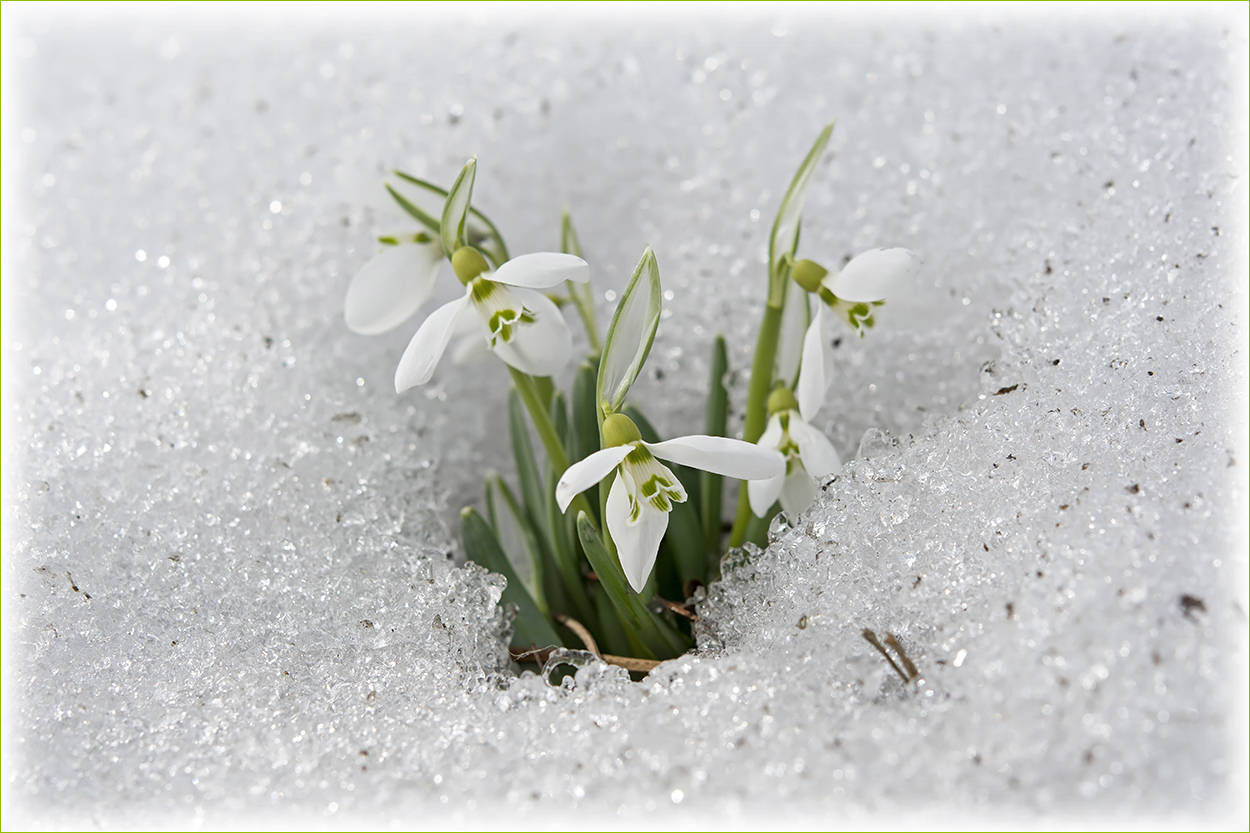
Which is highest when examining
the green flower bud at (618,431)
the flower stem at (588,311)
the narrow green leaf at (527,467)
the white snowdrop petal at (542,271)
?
the white snowdrop petal at (542,271)

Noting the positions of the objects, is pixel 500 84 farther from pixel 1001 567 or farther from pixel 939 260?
pixel 1001 567

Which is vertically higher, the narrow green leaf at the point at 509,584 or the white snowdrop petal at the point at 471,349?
the white snowdrop petal at the point at 471,349

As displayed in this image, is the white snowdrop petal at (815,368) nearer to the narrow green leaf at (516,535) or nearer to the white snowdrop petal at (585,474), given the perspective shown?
the white snowdrop petal at (585,474)

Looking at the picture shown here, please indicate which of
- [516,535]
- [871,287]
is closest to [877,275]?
[871,287]

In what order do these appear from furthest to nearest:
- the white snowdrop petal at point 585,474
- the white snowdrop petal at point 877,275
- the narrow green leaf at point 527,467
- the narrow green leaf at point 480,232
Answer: the narrow green leaf at point 527,467
the narrow green leaf at point 480,232
the white snowdrop petal at point 877,275
the white snowdrop petal at point 585,474

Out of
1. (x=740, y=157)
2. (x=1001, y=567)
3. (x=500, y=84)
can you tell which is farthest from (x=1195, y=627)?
(x=500, y=84)

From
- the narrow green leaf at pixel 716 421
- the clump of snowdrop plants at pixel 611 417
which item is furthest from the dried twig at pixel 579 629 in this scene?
the narrow green leaf at pixel 716 421

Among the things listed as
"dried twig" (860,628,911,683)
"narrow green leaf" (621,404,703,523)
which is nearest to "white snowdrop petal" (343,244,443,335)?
"narrow green leaf" (621,404,703,523)
